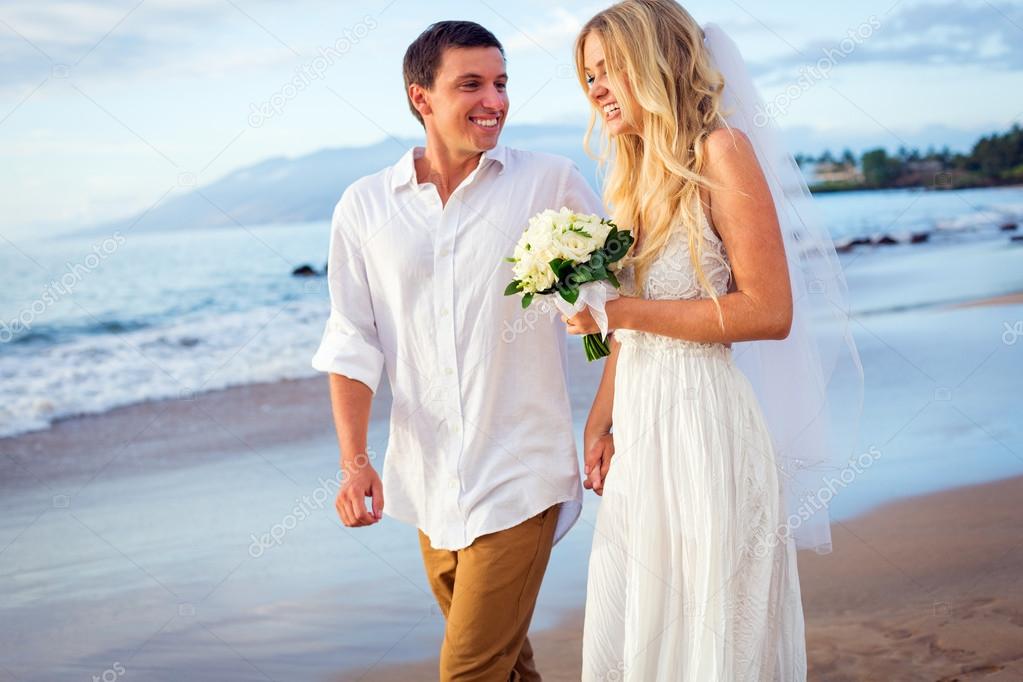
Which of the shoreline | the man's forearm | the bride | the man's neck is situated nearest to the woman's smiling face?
the bride

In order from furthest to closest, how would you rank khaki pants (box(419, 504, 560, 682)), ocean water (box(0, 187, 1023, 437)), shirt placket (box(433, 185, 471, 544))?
ocean water (box(0, 187, 1023, 437))
shirt placket (box(433, 185, 471, 544))
khaki pants (box(419, 504, 560, 682))

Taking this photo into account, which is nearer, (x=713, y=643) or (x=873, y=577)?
(x=713, y=643)

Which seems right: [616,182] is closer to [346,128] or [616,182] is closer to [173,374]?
[173,374]

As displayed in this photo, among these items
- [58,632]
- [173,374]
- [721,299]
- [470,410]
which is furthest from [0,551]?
[173,374]

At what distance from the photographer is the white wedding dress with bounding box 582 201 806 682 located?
2.72 meters

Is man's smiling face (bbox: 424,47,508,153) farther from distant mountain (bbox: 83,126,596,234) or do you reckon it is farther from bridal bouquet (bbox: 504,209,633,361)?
distant mountain (bbox: 83,126,596,234)

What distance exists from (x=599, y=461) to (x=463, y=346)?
0.51 meters

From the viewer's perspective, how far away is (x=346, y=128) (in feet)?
68.2

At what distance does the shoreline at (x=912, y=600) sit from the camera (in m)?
4.29

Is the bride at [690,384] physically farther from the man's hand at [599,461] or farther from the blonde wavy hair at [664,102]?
the man's hand at [599,461]

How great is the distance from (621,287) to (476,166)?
0.66m

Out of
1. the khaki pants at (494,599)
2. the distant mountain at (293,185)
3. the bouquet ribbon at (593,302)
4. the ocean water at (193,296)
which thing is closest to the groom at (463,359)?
the khaki pants at (494,599)

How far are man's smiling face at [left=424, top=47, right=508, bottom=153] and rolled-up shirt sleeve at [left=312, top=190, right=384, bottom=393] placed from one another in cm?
40

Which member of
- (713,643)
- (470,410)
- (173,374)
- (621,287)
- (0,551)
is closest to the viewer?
(713,643)
